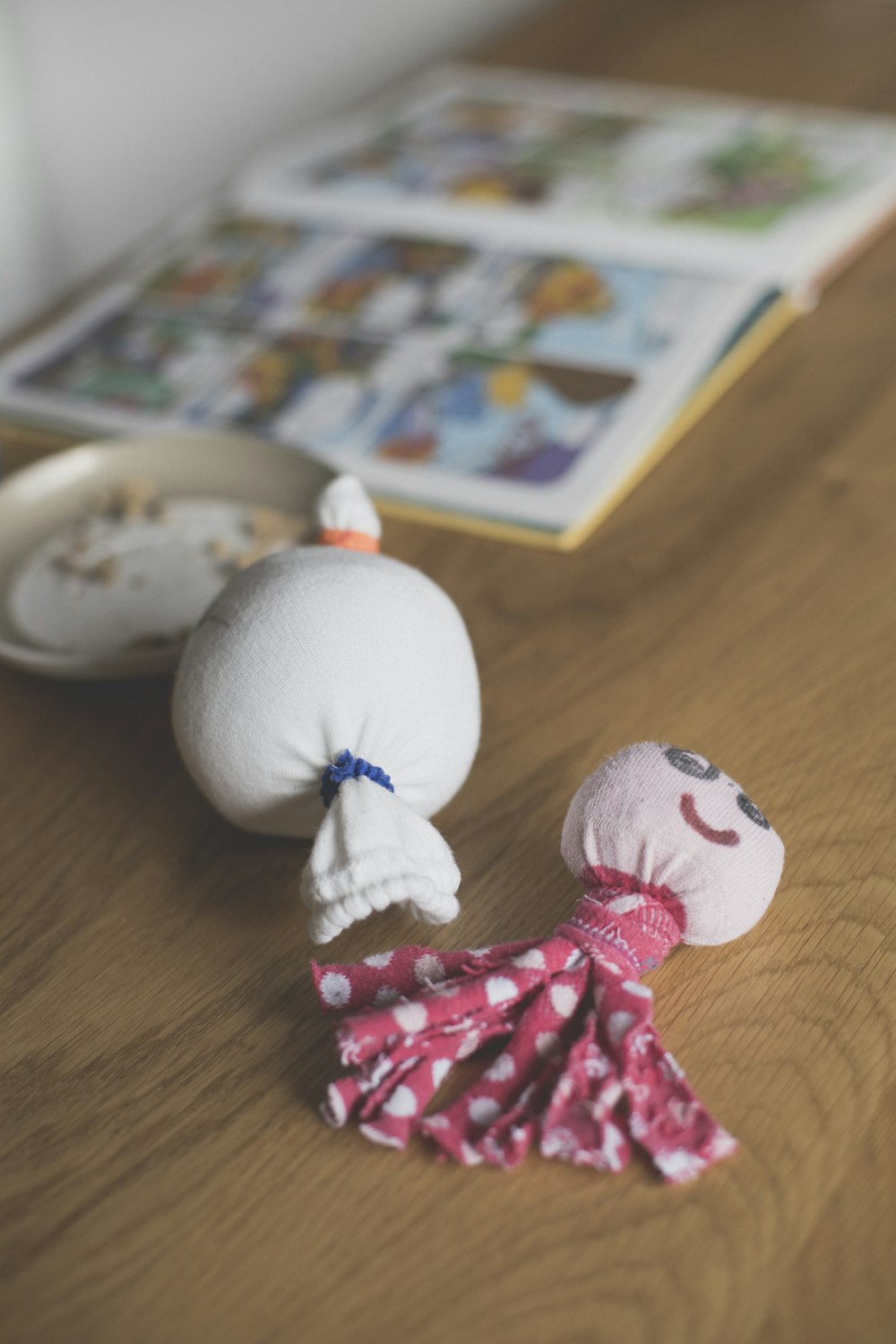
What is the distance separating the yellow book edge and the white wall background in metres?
0.53

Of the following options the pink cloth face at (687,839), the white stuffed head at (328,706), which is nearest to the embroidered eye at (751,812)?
the pink cloth face at (687,839)

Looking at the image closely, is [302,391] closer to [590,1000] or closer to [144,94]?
[590,1000]

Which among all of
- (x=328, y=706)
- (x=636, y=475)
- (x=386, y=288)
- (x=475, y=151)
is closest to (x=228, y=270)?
(x=386, y=288)

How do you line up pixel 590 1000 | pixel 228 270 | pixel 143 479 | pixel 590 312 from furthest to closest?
pixel 228 270 → pixel 590 312 → pixel 143 479 → pixel 590 1000

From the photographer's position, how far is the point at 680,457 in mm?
746

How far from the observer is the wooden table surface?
1.23 ft

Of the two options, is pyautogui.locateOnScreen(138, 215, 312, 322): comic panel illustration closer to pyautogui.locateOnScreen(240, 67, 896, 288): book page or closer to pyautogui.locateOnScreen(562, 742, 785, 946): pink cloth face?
pyautogui.locateOnScreen(240, 67, 896, 288): book page

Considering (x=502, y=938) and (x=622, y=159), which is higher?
(x=622, y=159)

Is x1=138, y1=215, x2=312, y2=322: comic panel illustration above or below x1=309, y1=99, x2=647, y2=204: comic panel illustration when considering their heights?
below

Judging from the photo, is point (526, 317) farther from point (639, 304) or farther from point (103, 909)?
point (103, 909)

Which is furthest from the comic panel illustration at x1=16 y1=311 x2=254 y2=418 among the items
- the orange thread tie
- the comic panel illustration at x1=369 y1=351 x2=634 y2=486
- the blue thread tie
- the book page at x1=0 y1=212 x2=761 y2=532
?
the blue thread tie

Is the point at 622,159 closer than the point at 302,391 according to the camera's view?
No

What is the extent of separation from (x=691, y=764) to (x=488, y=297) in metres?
0.51

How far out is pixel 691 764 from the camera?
0.46 meters
